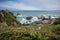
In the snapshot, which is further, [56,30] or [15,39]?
[56,30]

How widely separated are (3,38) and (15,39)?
564 millimetres

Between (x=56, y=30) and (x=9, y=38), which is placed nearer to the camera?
(x=9, y=38)

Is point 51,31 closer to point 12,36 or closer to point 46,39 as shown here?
point 46,39

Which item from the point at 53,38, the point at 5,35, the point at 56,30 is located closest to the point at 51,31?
the point at 56,30

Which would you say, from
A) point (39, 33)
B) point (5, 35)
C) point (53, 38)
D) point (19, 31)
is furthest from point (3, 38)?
point (53, 38)

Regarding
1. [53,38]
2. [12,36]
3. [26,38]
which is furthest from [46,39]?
[12,36]

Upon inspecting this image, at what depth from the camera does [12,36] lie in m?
8.41

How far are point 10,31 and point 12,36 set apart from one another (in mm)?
373

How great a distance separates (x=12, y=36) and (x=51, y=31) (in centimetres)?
194

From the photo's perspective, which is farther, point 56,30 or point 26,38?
point 56,30

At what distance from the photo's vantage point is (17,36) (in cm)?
836

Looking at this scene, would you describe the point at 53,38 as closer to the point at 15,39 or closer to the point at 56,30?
the point at 56,30

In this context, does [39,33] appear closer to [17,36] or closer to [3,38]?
[17,36]

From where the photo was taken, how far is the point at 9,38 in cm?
839
